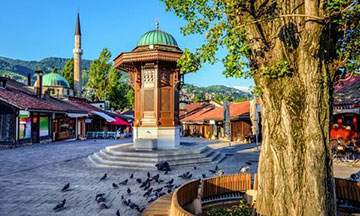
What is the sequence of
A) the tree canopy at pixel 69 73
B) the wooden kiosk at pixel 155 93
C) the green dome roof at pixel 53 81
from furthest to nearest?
1. the tree canopy at pixel 69 73
2. the green dome roof at pixel 53 81
3. the wooden kiosk at pixel 155 93

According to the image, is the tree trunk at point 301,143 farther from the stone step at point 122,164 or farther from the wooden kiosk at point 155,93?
the wooden kiosk at point 155,93

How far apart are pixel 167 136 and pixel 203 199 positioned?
330 inches

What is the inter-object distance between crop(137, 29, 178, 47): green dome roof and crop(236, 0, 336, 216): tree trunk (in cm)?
1143

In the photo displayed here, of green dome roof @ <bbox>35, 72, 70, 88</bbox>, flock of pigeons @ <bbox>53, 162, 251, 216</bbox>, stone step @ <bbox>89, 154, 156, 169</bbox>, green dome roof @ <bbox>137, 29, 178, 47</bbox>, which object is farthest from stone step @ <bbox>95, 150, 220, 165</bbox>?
green dome roof @ <bbox>35, 72, 70, 88</bbox>

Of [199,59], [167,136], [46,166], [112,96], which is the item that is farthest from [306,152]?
[112,96]

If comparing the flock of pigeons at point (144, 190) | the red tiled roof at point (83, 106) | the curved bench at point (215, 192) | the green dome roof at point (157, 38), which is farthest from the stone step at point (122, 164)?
the red tiled roof at point (83, 106)

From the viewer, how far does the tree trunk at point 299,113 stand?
4.04 metres

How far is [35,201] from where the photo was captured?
6.88m

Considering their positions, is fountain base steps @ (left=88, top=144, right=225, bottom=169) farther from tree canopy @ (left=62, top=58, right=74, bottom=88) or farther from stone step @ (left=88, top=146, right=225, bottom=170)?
tree canopy @ (left=62, top=58, right=74, bottom=88)

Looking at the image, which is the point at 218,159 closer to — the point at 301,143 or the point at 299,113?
the point at 301,143

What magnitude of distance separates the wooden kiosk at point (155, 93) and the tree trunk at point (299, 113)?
385 inches

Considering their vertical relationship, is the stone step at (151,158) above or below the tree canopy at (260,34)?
below

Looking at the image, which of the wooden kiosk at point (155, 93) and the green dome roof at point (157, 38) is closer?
the wooden kiosk at point (155, 93)

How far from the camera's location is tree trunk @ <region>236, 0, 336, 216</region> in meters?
4.04
